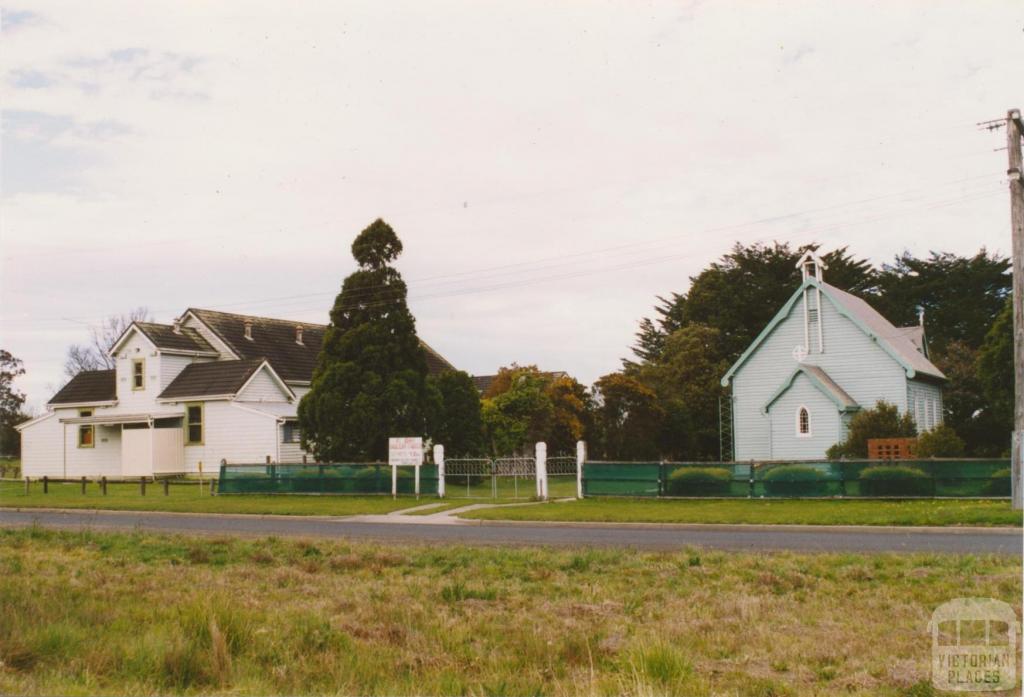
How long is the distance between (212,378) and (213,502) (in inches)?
693

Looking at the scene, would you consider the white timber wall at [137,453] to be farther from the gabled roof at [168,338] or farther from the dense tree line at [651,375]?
the dense tree line at [651,375]

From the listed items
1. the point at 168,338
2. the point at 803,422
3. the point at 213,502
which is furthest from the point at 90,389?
the point at 803,422

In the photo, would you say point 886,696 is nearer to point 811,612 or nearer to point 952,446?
point 811,612

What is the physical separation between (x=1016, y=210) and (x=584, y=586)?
53.7 ft

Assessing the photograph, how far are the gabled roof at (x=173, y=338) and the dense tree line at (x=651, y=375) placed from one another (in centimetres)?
1413

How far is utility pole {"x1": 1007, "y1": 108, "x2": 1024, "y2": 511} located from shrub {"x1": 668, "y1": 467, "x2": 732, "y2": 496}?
8.10 meters

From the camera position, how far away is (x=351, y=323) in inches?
1487

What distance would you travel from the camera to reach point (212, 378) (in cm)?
4944

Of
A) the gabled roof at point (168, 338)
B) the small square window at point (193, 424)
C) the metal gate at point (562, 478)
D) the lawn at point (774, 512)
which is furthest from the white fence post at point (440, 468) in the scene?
the gabled roof at point (168, 338)

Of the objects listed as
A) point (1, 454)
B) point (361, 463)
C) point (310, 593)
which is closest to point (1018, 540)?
point (310, 593)

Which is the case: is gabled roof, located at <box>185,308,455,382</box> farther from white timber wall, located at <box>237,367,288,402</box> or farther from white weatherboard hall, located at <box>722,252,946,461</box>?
white weatherboard hall, located at <box>722,252,946,461</box>

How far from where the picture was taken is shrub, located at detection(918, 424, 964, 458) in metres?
36.0

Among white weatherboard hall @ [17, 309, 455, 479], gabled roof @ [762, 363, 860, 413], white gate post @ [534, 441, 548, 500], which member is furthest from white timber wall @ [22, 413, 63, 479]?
gabled roof @ [762, 363, 860, 413]

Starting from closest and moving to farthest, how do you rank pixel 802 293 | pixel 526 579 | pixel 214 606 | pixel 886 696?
pixel 886 696, pixel 214 606, pixel 526 579, pixel 802 293
